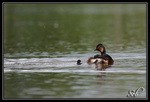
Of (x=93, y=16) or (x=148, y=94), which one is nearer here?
(x=148, y=94)

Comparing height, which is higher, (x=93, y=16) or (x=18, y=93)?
(x=93, y=16)

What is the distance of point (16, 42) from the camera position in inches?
1150

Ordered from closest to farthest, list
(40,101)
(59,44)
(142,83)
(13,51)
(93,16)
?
1. (40,101)
2. (142,83)
3. (13,51)
4. (59,44)
5. (93,16)

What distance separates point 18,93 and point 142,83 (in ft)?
12.7

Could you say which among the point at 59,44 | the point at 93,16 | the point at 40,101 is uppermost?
the point at 93,16

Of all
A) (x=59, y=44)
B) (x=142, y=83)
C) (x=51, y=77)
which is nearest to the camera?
(x=142, y=83)

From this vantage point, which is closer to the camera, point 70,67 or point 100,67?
point 70,67

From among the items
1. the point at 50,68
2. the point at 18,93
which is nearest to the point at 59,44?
the point at 50,68

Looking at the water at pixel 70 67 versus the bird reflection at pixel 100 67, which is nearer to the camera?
the water at pixel 70 67

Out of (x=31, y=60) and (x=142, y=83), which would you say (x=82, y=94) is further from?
(x=31, y=60)

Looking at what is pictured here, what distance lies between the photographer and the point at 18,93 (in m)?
14.6

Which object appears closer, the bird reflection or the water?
the water

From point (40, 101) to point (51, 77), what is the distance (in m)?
3.75

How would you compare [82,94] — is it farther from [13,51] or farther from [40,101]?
[13,51]
